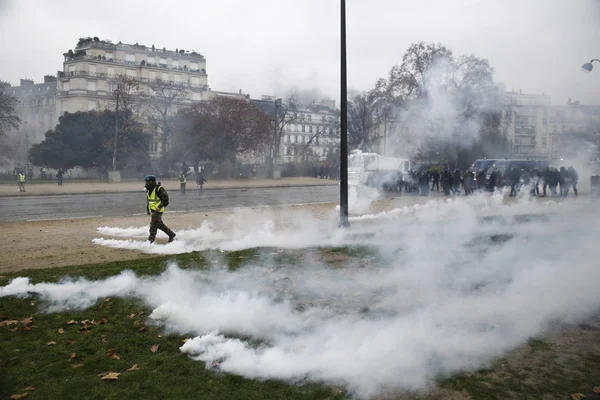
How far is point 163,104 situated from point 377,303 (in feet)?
124

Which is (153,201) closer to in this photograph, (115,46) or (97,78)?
(97,78)

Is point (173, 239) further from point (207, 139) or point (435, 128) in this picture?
point (207, 139)

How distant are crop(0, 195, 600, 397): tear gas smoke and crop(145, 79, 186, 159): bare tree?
3043 centimetres

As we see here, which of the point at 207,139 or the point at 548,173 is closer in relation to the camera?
the point at 548,173

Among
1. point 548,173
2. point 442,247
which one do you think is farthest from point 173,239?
point 548,173

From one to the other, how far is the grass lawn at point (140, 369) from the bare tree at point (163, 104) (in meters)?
32.8

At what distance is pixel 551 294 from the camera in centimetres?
552

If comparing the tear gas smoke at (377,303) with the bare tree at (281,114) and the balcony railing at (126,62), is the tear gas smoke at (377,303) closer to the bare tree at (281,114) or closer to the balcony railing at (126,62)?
the bare tree at (281,114)

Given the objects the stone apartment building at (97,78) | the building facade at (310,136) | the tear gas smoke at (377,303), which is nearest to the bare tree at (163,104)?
the stone apartment building at (97,78)

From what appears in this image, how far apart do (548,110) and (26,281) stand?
12.9m

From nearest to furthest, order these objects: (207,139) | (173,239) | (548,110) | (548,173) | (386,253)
Answer: 1. (386,253)
2. (173,239)
3. (548,110)
4. (548,173)
5. (207,139)

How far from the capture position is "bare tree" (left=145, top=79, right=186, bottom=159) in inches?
1480

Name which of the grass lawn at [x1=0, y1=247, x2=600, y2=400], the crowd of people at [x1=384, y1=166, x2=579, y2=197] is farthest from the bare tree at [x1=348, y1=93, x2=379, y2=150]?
the grass lawn at [x1=0, y1=247, x2=600, y2=400]

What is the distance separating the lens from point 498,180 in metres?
23.2
